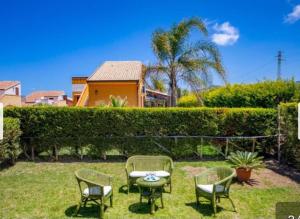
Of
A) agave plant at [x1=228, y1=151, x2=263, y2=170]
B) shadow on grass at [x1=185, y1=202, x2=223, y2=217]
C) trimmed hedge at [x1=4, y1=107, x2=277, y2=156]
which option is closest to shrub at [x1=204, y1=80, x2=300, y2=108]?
trimmed hedge at [x1=4, y1=107, x2=277, y2=156]

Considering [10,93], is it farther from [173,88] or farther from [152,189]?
[152,189]

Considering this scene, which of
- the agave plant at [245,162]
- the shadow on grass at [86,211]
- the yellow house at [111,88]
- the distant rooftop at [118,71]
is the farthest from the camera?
the distant rooftop at [118,71]

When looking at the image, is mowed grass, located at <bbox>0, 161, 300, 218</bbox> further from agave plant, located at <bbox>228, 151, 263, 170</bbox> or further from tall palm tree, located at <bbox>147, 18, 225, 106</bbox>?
tall palm tree, located at <bbox>147, 18, 225, 106</bbox>

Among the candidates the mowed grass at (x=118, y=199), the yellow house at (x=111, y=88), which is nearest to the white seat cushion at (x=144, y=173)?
the mowed grass at (x=118, y=199)

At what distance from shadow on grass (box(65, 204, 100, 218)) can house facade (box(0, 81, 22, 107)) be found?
30784mm

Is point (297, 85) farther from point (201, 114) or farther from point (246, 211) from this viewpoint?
point (246, 211)

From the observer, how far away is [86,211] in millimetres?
6668

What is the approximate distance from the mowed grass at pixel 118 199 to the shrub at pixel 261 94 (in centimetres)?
729

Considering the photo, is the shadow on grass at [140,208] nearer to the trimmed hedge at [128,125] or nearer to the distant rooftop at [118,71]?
the trimmed hedge at [128,125]

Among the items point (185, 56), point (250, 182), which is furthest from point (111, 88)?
point (250, 182)

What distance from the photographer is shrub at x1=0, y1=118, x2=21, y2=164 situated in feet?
33.0

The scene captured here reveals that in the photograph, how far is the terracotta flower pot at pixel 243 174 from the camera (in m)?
8.66

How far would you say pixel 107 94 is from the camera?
75.5 ft

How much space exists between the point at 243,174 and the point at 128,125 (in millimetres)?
5405
